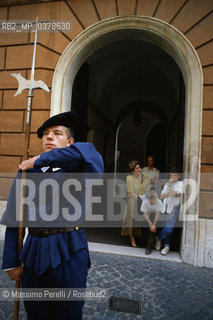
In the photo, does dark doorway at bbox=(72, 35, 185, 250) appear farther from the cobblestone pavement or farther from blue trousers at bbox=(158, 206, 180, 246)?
the cobblestone pavement

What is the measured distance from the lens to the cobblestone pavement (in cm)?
232

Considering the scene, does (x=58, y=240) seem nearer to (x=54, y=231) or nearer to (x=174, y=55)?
(x=54, y=231)

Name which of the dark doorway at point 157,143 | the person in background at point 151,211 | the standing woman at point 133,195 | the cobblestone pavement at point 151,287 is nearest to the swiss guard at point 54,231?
the cobblestone pavement at point 151,287

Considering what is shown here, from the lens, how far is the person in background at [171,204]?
412 cm

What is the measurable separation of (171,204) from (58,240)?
3.14m

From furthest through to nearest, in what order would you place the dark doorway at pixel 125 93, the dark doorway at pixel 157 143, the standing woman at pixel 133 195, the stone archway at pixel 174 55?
1. the dark doorway at pixel 157 143
2. the dark doorway at pixel 125 93
3. the standing woman at pixel 133 195
4. the stone archway at pixel 174 55

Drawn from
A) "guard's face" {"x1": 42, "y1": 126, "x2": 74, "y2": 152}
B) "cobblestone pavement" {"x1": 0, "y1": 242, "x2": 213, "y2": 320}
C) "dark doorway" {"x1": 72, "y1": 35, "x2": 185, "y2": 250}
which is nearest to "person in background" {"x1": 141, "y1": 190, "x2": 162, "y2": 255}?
"cobblestone pavement" {"x1": 0, "y1": 242, "x2": 213, "y2": 320}

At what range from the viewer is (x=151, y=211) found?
4.35 meters

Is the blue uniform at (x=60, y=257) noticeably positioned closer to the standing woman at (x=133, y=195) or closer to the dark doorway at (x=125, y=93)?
the standing woman at (x=133, y=195)

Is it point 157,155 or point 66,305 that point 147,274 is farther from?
point 157,155

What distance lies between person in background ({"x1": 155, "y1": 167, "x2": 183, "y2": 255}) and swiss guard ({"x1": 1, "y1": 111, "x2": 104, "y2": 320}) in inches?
117

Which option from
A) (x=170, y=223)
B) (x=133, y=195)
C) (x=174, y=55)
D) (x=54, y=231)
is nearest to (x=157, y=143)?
(x=174, y=55)

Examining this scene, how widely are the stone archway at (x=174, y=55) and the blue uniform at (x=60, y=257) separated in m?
2.97

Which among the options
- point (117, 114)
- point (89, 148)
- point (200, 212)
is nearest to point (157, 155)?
point (117, 114)
